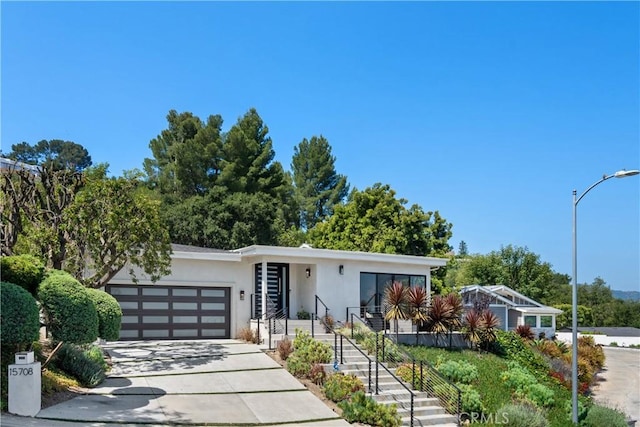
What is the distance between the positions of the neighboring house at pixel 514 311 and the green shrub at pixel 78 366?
26235 mm

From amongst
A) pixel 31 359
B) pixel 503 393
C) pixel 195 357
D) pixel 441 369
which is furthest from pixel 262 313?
pixel 31 359

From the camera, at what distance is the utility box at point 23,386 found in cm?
1086

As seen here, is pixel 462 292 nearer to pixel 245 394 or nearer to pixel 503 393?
pixel 503 393

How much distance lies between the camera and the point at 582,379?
2464cm

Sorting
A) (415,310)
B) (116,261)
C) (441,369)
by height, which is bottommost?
(441,369)

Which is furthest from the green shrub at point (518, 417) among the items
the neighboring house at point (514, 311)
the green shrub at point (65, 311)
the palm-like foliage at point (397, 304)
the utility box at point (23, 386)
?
the neighboring house at point (514, 311)

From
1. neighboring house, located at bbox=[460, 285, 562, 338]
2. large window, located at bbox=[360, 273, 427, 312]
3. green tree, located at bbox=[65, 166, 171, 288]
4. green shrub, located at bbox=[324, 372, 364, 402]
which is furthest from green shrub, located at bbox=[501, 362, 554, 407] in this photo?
neighboring house, located at bbox=[460, 285, 562, 338]

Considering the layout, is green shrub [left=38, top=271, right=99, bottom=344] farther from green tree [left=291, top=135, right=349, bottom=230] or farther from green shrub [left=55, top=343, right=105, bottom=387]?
Answer: green tree [left=291, top=135, right=349, bottom=230]

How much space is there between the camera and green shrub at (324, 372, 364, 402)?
1480 centimetres

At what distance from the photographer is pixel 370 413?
13.8 m

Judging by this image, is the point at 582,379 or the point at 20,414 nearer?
the point at 20,414

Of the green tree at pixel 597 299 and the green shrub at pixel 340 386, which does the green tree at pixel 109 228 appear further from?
the green tree at pixel 597 299

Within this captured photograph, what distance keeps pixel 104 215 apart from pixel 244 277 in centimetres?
737

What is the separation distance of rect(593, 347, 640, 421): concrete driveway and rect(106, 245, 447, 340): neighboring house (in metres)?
9.60
